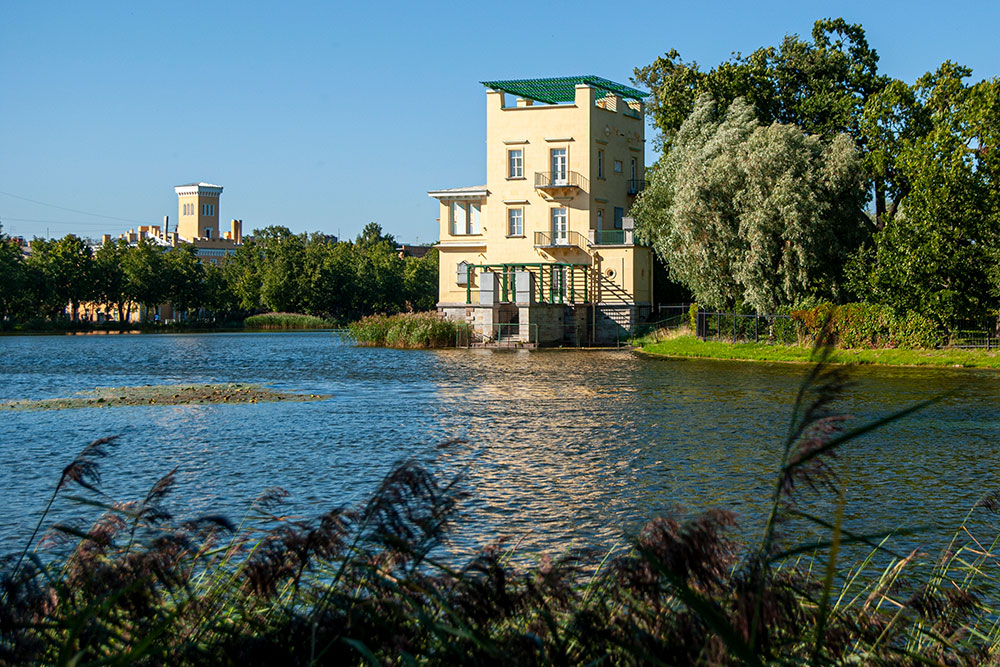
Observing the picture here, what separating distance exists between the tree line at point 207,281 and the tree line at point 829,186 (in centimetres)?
6115

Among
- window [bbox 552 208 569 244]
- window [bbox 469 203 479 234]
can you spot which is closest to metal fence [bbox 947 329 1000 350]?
window [bbox 552 208 569 244]

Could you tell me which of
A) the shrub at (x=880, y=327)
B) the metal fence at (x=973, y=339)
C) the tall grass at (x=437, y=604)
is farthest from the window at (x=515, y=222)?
the tall grass at (x=437, y=604)

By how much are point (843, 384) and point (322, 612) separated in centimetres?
234

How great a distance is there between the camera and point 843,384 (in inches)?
125

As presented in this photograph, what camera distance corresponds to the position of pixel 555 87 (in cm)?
5741

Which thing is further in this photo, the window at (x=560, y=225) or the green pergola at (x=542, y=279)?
the window at (x=560, y=225)

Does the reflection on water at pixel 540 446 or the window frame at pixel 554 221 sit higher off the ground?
the window frame at pixel 554 221

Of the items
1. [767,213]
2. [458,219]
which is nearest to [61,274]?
[458,219]

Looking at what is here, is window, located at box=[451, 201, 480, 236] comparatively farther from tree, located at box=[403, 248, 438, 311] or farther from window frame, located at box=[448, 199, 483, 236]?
tree, located at box=[403, 248, 438, 311]

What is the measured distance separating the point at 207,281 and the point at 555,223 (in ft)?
195

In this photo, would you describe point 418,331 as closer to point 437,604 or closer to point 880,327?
point 880,327

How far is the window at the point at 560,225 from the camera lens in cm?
5753

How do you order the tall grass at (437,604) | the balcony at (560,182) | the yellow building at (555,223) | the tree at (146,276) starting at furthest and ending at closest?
the tree at (146,276), the balcony at (560,182), the yellow building at (555,223), the tall grass at (437,604)

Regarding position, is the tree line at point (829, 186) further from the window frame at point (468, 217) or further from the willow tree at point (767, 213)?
the window frame at point (468, 217)
